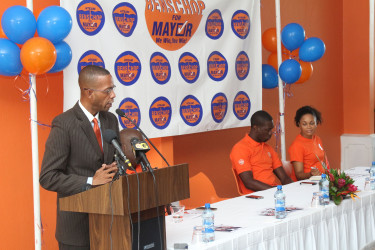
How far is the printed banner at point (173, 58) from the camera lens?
4.18m

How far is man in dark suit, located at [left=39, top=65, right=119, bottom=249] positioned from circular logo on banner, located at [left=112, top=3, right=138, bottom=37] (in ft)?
5.46

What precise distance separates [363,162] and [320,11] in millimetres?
2275

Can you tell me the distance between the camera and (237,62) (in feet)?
18.1

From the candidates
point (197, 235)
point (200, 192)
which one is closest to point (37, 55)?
point (197, 235)

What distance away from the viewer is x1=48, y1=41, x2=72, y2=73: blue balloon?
3.69 meters

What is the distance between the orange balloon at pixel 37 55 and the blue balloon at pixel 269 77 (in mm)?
2964

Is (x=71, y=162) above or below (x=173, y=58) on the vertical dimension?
below

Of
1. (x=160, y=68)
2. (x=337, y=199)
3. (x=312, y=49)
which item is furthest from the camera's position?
(x=312, y=49)

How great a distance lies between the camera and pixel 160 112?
4727 millimetres

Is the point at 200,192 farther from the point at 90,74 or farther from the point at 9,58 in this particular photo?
the point at 90,74

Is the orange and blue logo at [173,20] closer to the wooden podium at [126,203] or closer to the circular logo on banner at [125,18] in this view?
the circular logo on banner at [125,18]

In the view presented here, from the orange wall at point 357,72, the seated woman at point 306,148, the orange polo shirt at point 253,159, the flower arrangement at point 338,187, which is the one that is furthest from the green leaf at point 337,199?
the orange wall at point 357,72

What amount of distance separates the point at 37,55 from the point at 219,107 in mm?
2345

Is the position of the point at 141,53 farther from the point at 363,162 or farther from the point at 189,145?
the point at 363,162
